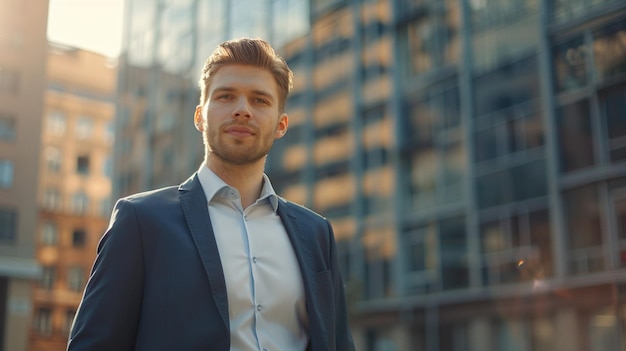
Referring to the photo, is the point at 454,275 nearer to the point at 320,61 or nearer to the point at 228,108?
the point at 320,61

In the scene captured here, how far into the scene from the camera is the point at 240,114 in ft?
8.14

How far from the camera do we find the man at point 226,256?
7.46ft

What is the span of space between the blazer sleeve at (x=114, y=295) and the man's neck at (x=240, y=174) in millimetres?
343

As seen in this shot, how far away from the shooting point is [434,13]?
76.6 feet

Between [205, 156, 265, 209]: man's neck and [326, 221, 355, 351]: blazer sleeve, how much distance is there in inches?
13.4

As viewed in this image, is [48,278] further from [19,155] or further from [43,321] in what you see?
[19,155]

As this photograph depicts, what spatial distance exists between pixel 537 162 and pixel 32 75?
25517mm

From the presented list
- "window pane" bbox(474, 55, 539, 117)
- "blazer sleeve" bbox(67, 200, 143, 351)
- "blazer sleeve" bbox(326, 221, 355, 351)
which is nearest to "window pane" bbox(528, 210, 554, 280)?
"window pane" bbox(474, 55, 539, 117)

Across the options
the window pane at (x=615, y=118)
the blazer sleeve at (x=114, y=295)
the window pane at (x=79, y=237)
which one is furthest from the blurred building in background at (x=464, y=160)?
the window pane at (x=79, y=237)

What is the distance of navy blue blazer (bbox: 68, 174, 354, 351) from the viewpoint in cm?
226

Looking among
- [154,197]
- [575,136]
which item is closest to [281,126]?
[154,197]

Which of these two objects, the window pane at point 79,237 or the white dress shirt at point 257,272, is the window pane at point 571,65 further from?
the window pane at point 79,237

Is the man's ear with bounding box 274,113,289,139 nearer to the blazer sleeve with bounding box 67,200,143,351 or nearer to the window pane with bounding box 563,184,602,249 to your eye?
the blazer sleeve with bounding box 67,200,143,351

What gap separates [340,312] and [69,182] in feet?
222
